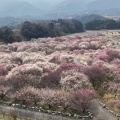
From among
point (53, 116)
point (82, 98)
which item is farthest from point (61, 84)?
point (53, 116)

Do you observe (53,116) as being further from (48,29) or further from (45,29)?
(48,29)

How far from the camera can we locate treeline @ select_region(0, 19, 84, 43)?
99.1 metres

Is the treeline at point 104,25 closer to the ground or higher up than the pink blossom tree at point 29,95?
higher up

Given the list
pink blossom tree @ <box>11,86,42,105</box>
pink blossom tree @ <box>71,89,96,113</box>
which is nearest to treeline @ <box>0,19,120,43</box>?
pink blossom tree @ <box>11,86,42,105</box>

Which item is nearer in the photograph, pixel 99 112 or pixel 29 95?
pixel 99 112

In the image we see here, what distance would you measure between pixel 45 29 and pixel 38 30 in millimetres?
4007

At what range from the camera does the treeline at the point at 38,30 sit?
99062 millimetres

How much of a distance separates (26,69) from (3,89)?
5.40 metres

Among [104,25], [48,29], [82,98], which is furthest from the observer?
[104,25]

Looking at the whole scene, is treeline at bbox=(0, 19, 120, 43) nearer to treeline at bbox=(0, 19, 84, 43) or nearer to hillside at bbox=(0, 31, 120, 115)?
treeline at bbox=(0, 19, 84, 43)

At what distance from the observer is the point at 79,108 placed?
33094mm

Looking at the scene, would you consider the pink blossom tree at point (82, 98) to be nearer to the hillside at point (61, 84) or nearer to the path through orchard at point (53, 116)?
the hillside at point (61, 84)

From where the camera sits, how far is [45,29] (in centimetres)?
11400

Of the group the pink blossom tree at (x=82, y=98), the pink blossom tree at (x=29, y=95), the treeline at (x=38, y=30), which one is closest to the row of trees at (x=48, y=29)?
the treeline at (x=38, y=30)
